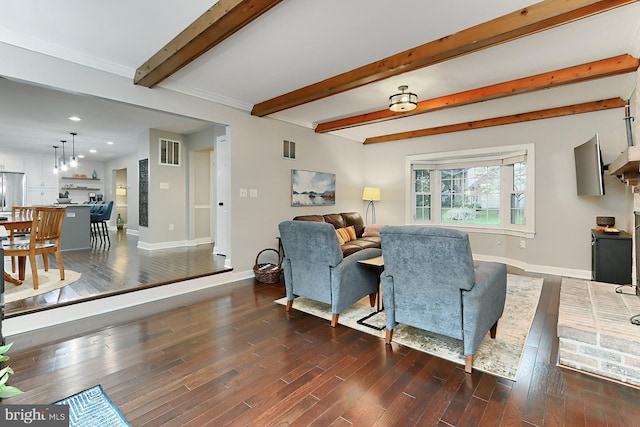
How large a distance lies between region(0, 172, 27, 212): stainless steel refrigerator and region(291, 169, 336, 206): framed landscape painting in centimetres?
900

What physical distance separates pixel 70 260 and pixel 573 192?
8.20 metres

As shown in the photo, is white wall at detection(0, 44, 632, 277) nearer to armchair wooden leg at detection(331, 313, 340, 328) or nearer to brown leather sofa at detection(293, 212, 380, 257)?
brown leather sofa at detection(293, 212, 380, 257)

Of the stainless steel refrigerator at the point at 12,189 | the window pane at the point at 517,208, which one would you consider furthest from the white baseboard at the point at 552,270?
the stainless steel refrigerator at the point at 12,189

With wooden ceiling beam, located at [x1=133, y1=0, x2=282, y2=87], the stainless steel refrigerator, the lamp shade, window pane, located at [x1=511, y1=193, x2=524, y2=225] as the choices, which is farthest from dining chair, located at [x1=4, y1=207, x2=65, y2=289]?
the stainless steel refrigerator

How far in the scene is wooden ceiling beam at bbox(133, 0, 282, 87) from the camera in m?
2.09

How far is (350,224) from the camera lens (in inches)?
235

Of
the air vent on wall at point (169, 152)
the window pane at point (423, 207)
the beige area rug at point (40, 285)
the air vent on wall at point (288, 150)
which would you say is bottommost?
the beige area rug at point (40, 285)

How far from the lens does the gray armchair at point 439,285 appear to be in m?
2.07

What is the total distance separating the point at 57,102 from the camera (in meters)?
4.58

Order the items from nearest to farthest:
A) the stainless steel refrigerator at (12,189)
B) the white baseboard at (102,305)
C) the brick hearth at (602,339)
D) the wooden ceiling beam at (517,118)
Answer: the brick hearth at (602,339), the white baseboard at (102,305), the wooden ceiling beam at (517,118), the stainless steel refrigerator at (12,189)

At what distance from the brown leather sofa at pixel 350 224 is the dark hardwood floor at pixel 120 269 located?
1742 millimetres

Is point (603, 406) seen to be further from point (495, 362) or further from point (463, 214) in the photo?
point (463, 214)

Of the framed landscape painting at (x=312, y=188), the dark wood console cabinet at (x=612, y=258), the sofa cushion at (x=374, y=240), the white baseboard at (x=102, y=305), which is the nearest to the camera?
the white baseboard at (x=102, y=305)

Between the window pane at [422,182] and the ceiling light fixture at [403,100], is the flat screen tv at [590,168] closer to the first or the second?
the ceiling light fixture at [403,100]
